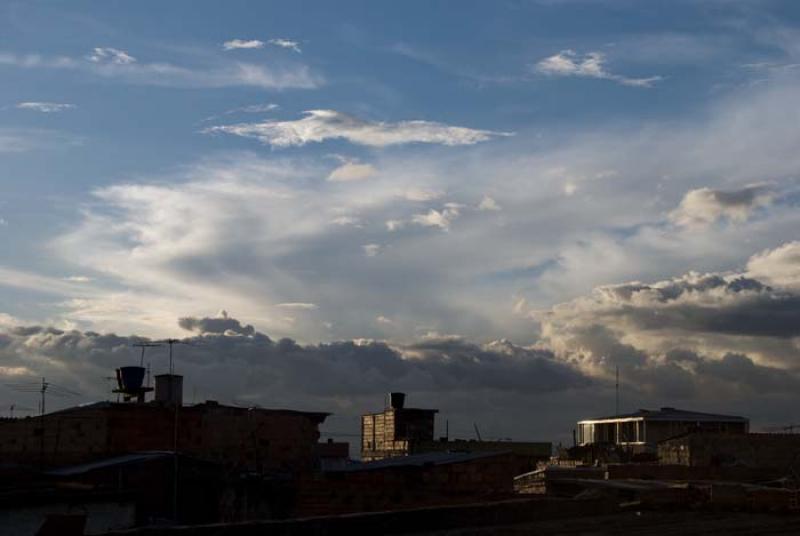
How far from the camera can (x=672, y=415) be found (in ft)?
226

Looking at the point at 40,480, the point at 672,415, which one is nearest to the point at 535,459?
the point at 672,415

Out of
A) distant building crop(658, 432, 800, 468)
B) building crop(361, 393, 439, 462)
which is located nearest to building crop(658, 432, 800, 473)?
distant building crop(658, 432, 800, 468)

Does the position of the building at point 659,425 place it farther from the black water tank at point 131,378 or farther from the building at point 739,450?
the black water tank at point 131,378

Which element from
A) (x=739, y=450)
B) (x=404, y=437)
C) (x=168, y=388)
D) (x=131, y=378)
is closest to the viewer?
(x=168, y=388)

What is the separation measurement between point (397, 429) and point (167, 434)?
1005 inches

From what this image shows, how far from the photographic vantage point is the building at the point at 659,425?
66.8 metres

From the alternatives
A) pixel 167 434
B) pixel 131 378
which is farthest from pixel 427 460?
pixel 131 378

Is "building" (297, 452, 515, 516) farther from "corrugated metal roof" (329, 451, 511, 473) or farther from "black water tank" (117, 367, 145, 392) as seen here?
"black water tank" (117, 367, 145, 392)

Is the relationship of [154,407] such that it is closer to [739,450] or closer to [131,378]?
[131,378]

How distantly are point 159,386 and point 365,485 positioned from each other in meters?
17.0

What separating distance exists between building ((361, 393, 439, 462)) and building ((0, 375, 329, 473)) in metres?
19.9

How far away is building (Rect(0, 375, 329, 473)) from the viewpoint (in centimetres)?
4356

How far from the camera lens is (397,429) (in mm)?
67812

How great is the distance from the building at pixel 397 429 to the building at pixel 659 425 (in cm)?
1062
